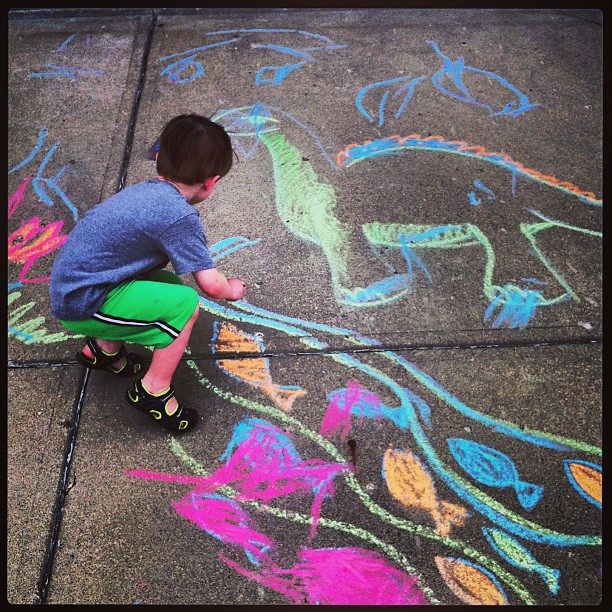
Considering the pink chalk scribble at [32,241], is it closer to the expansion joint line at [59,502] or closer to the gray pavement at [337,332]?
the gray pavement at [337,332]

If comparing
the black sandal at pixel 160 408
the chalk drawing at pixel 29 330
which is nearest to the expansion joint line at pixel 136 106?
the chalk drawing at pixel 29 330

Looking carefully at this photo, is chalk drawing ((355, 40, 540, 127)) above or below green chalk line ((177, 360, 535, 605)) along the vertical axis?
above

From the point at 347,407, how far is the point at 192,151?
104 centimetres

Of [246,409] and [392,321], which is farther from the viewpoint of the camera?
[392,321]

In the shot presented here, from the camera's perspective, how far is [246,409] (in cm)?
231

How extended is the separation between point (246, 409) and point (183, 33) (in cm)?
294

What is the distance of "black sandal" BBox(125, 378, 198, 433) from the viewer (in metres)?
2.17

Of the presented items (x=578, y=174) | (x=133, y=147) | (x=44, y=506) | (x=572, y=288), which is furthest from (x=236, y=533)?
(x=578, y=174)

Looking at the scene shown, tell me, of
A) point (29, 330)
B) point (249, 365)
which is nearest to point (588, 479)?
point (249, 365)

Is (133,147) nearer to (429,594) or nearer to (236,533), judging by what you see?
(236,533)

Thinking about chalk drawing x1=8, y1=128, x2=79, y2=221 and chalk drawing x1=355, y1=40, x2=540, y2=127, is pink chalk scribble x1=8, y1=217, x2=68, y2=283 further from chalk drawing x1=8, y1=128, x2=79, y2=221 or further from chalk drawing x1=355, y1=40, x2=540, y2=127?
chalk drawing x1=355, y1=40, x2=540, y2=127

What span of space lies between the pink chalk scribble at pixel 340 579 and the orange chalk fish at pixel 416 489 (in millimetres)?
209

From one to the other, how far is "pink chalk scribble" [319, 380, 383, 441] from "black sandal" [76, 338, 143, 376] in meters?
0.75

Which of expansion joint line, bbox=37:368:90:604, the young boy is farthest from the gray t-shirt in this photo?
expansion joint line, bbox=37:368:90:604
